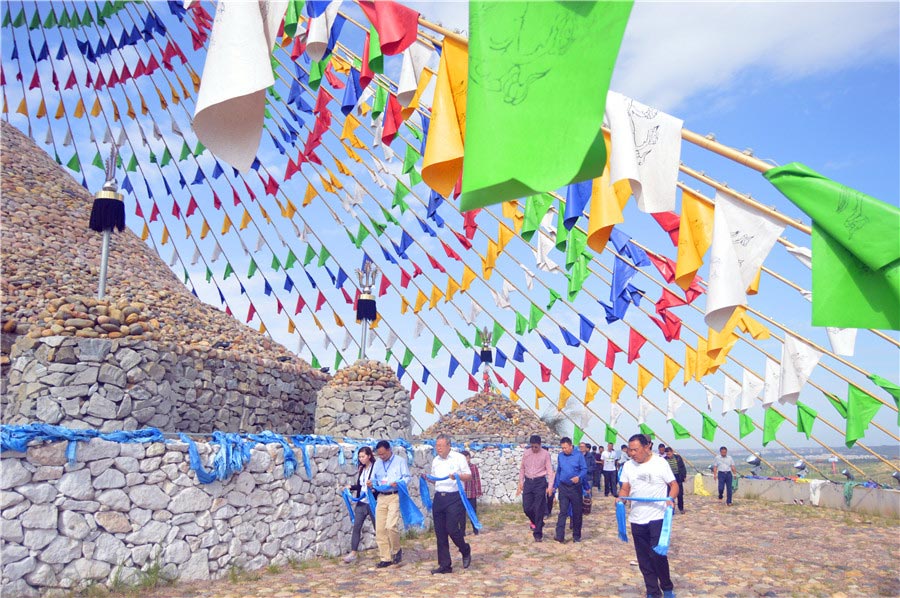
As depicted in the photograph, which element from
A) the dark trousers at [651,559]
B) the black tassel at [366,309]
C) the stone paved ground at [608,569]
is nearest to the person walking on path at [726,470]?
the stone paved ground at [608,569]

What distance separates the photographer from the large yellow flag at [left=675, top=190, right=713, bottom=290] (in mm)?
5789

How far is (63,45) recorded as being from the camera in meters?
17.5

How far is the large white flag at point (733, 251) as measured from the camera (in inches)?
199

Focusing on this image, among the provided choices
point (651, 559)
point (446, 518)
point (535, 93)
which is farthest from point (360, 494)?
point (535, 93)

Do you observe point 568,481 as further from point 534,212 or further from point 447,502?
point 534,212

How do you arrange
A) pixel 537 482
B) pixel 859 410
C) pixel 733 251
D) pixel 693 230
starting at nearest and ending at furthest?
pixel 733 251 < pixel 693 230 < pixel 537 482 < pixel 859 410

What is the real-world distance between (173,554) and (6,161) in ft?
58.2

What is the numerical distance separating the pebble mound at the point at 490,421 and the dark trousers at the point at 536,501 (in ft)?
26.9

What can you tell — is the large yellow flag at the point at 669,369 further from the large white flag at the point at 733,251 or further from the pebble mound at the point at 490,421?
the large white flag at the point at 733,251

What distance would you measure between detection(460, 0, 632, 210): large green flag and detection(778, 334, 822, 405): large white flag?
24.6 ft

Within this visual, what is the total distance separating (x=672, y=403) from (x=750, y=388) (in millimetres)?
2282

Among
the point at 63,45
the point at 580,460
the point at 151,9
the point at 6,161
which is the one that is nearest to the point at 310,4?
the point at 580,460

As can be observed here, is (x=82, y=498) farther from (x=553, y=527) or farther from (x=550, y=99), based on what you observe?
(x=553, y=527)

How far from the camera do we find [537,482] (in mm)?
9492
